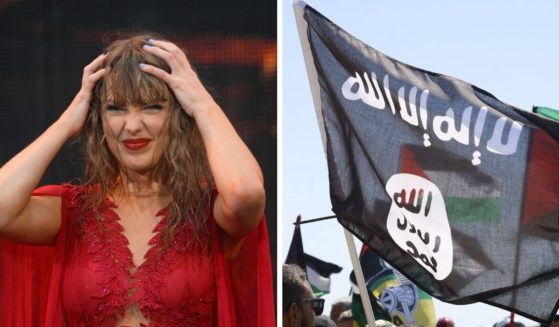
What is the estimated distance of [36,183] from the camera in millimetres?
3490

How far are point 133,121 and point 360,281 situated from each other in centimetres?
284

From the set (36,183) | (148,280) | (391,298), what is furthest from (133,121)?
(391,298)

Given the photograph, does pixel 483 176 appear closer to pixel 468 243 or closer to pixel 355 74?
pixel 468 243

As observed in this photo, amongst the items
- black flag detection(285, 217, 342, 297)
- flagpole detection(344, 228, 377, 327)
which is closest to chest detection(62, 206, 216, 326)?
flagpole detection(344, 228, 377, 327)

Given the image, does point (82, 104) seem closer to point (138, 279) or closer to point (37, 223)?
point (37, 223)

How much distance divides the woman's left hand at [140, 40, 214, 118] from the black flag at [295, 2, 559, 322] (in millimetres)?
2703

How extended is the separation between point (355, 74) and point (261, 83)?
5.87 ft

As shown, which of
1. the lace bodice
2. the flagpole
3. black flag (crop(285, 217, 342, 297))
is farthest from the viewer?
black flag (crop(285, 217, 342, 297))

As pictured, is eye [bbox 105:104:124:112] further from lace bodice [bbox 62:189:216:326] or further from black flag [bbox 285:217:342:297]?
black flag [bbox 285:217:342:297]

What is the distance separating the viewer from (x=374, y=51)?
6578mm

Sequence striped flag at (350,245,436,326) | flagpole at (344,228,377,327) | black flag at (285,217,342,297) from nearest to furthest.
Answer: flagpole at (344,228,377,327) < striped flag at (350,245,436,326) < black flag at (285,217,342,297)

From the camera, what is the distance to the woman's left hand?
137 inches

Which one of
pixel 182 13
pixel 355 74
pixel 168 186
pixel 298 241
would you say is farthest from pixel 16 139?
pixel 298 241

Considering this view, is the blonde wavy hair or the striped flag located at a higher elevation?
the blonde wavy hair
